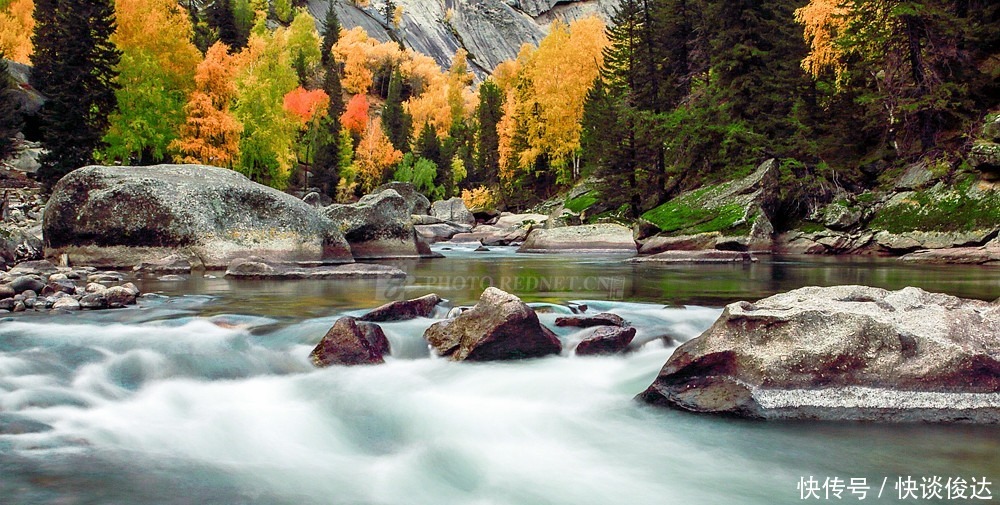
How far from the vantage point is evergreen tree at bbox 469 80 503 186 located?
50.9m

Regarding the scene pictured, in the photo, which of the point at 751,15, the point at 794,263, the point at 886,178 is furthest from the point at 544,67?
the point at 794,263

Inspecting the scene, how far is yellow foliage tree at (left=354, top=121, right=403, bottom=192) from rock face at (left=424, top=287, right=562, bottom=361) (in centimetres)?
5180

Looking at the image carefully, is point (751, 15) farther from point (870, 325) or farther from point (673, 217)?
point (870, 325)

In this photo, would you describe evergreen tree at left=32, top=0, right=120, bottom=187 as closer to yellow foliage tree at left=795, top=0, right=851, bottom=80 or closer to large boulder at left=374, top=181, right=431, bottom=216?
large boulder at left=374, top=181, right=431, bottom=216

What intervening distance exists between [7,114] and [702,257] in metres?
24.6

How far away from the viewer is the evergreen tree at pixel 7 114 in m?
23.5

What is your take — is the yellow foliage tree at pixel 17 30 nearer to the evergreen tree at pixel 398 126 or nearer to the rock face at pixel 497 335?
the evergreen tree at pixel 398 126

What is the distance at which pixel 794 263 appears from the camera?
49.3ft

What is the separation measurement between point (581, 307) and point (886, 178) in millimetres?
15399

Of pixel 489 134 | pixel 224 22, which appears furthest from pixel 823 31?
pixel 224 22

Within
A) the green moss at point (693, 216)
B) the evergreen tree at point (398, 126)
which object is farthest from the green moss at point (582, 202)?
the evergreen tree at point (398, 126)

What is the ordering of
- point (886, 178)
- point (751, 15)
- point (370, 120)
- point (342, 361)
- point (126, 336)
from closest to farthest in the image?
point (342, 361) < point (126, 336) < point (886, 178) < point (751, 15) < point (370, 120)

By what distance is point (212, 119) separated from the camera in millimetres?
29469

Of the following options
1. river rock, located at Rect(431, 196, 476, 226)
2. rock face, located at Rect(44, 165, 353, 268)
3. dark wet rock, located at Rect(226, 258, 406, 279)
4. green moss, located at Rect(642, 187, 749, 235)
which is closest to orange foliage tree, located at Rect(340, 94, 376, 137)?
river rock, located at Rect(431, 196, 476, 226)
